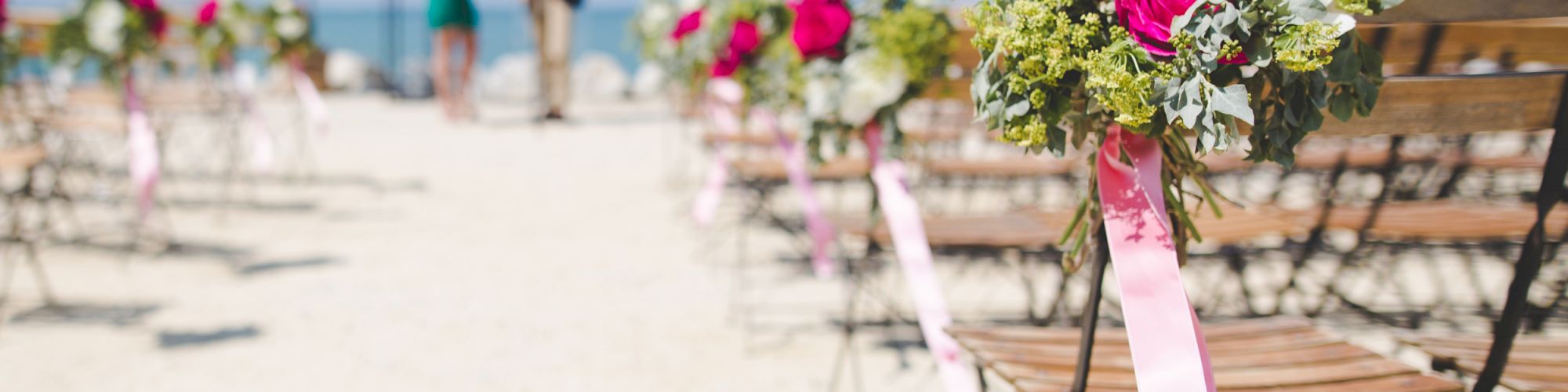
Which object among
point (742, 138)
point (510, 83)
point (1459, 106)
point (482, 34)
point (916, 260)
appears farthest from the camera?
point (482, 34)

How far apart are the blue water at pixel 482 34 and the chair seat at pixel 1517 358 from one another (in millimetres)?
5379

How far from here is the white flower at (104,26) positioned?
504cm

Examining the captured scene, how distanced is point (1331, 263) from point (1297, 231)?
2.27 m

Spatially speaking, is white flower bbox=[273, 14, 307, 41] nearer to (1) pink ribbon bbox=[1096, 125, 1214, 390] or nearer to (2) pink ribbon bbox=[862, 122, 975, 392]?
(2) pink ribbon bbox=[862, 122, 975, 392]

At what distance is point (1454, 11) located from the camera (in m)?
1.39

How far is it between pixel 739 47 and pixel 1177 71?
2932mm

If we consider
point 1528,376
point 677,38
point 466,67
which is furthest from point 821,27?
point 466,67

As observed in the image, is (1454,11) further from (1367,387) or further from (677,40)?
(677,40)

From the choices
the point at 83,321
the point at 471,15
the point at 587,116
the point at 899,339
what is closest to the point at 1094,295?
the point at 899,339

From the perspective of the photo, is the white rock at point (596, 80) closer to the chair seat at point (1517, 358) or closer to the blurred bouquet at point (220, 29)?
the blurred bouquet at point (220, 29)

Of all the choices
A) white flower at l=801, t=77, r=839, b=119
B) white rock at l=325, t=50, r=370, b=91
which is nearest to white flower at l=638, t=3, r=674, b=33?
white flower at l=801, t=77, r=839, b=119

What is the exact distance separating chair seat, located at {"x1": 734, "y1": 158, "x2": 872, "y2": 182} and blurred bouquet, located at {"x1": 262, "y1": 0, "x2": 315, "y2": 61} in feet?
12.0

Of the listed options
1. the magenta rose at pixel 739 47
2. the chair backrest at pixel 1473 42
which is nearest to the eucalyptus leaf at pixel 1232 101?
the chair backrest at pixel 1473 42

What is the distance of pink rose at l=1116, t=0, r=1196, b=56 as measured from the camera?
4.20 feet
